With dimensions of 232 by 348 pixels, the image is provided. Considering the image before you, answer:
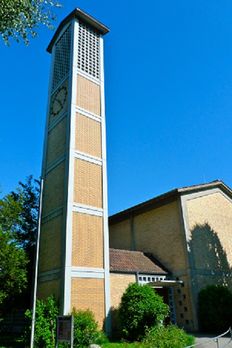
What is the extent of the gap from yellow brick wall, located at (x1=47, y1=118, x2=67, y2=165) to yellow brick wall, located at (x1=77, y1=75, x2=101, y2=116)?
1.88 metres

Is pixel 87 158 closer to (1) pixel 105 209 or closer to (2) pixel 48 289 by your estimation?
(1) pixel 105 209

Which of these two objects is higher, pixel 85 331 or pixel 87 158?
pixel 87 158

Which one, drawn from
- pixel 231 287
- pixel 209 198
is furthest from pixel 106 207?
pixel 231 287

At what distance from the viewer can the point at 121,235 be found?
82.3ft

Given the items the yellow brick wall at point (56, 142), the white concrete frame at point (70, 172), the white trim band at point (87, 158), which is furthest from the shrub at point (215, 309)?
the yellow brick wall at point (56, 142)

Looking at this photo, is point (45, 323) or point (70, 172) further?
point (70, 172)

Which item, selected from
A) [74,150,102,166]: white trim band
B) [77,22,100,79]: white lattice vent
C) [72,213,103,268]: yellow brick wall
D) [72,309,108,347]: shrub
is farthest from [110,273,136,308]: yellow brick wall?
[77,22,100,79]: white lattice vent

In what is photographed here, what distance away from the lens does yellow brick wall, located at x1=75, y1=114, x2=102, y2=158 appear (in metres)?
19.5

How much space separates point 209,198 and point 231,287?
6.32m

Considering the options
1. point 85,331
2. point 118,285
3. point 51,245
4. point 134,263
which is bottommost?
point 85,331

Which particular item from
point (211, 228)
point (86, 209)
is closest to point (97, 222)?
point (86, 209)

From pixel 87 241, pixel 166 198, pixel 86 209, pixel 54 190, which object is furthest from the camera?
pixel 166 198

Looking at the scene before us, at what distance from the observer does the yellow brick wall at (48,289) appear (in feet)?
50.8

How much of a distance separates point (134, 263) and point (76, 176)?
6.45 meters
